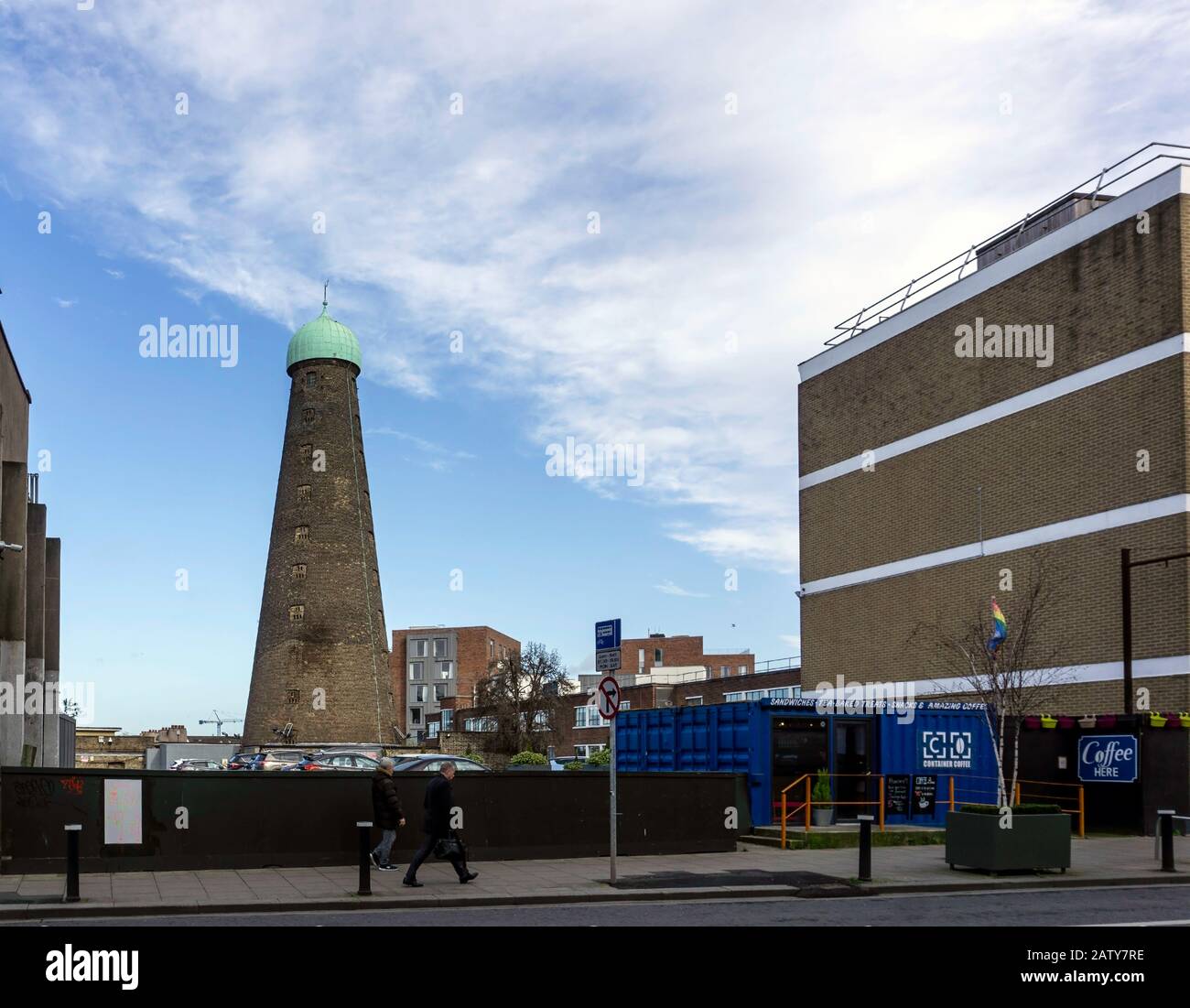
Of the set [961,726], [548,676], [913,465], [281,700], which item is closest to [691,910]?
[961,726]

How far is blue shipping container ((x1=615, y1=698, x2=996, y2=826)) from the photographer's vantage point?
26.0 metres

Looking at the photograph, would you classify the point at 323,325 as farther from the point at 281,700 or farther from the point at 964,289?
the point at 964,289

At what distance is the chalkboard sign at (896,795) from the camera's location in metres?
27.2

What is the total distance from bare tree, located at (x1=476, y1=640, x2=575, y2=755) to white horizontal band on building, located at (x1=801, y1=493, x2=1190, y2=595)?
42.2m

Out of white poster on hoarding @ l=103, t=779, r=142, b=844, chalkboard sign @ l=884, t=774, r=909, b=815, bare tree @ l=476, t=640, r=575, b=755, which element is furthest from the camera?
bare tree @ l=476, t=640, r=575, b=755

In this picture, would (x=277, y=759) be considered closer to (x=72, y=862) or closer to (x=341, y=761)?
(x=341, y=761)

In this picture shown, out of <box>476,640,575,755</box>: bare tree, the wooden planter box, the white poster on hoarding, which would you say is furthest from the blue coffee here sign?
<box>476,640,575,755</box>: bare tree

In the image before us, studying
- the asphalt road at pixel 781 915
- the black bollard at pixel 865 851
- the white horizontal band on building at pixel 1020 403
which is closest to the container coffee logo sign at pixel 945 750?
the black bollard at pixel 865 851

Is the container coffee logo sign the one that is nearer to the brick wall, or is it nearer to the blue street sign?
the blue street sign

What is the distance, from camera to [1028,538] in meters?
37.7

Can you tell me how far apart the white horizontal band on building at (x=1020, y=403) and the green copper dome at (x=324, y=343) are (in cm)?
2982

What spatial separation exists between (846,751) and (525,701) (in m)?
62.0

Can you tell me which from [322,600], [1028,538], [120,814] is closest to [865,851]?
[120,814]

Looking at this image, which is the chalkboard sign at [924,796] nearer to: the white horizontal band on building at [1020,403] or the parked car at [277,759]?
the white horizontal band on building at [1020,403]
